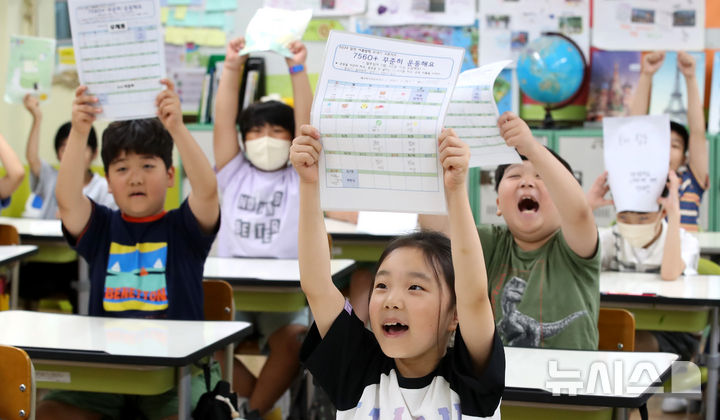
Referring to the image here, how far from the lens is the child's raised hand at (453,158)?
1.29 metres

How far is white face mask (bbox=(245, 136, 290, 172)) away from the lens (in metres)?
3.53

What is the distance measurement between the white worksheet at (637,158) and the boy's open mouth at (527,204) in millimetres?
837

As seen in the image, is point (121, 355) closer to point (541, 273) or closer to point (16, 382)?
point (16, 382)

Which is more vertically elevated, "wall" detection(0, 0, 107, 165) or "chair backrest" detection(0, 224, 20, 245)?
"wall" detection(0, 0, 107, 165)

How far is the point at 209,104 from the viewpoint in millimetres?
6340

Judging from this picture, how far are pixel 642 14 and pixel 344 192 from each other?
4.95 metres

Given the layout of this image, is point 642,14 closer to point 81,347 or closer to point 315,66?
point 315,66

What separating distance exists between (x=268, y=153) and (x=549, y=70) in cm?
270

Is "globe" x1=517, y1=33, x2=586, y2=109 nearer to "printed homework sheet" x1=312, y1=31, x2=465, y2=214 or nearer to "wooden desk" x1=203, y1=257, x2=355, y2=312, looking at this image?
"wooden desk" x1=203, y1=257, x2=355, y2=312

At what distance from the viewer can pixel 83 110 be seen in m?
2.38

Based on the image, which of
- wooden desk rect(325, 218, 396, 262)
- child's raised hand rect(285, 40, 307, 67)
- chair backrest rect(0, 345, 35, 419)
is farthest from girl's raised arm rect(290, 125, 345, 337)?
wooden desk rect(325, 218, 396, 262)

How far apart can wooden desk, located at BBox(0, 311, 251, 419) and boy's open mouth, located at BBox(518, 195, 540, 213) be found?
0.81 meters

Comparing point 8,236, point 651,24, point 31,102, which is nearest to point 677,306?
point 8,236

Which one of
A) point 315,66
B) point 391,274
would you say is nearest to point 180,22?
point 315,66
